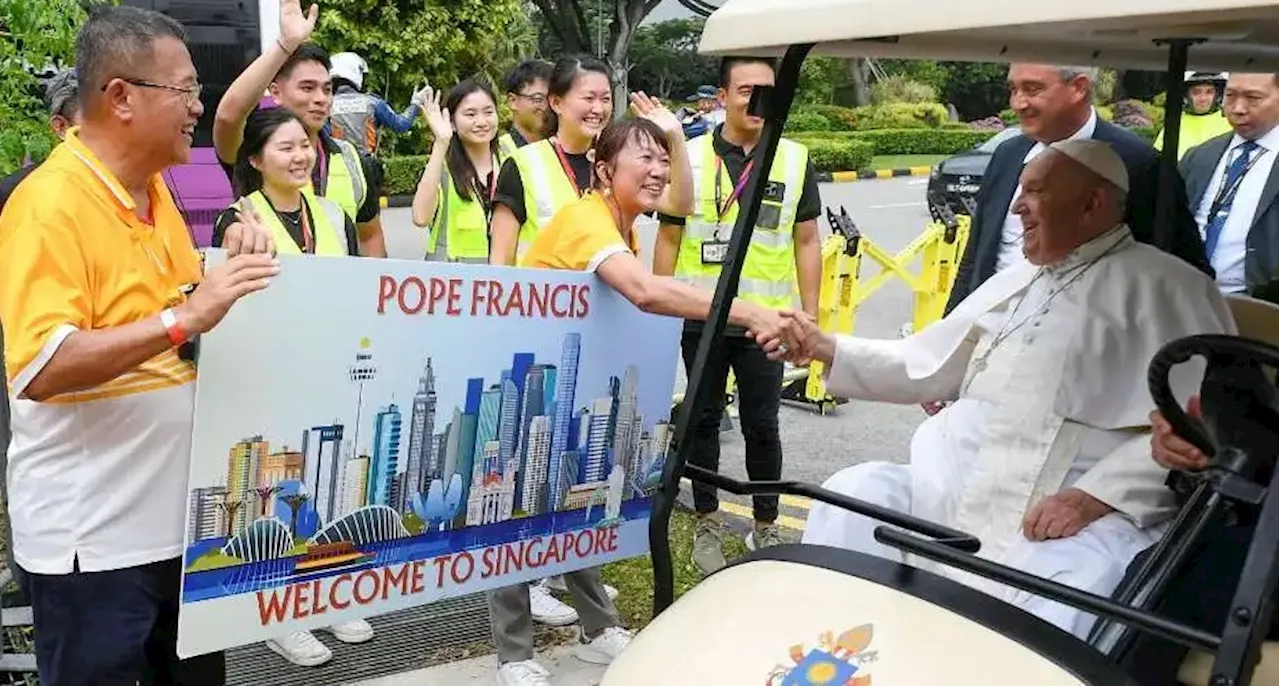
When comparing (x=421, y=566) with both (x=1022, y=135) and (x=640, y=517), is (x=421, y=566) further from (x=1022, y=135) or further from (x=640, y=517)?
(x=1022, y=135)

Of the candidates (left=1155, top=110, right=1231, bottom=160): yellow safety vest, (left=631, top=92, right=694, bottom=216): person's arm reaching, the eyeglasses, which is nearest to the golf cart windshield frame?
the eyeglasses

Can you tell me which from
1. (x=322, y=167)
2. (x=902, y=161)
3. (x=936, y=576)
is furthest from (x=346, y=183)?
(x=902, y=161)

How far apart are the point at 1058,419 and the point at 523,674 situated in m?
1.74

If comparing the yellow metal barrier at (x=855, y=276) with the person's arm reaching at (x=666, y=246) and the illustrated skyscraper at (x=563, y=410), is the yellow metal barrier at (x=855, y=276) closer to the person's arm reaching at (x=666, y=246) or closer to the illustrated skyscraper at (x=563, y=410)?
the person's arm reaching at (x=666, y=246)

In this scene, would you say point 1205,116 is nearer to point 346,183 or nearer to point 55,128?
point 346,183

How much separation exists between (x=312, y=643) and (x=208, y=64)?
207 inches

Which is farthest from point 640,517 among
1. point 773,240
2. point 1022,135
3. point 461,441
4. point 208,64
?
point 208,64

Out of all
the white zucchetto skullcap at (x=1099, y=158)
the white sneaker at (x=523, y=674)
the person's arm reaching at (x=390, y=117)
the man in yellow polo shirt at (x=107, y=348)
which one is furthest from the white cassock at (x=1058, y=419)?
the person's arm reaching at (x=390, y=117)

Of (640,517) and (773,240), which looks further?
(773,240)

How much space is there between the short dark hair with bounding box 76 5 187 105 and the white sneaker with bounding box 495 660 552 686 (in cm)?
202

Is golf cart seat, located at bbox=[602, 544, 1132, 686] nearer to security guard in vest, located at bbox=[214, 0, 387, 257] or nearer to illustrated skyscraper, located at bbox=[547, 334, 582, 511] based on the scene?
illustrated skyscraper, located at bbox=[547, 334, 582, 511]

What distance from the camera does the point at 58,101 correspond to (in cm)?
331

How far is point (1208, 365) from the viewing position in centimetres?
205

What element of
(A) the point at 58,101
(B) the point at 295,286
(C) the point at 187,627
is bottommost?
(C) the point at 187,627
